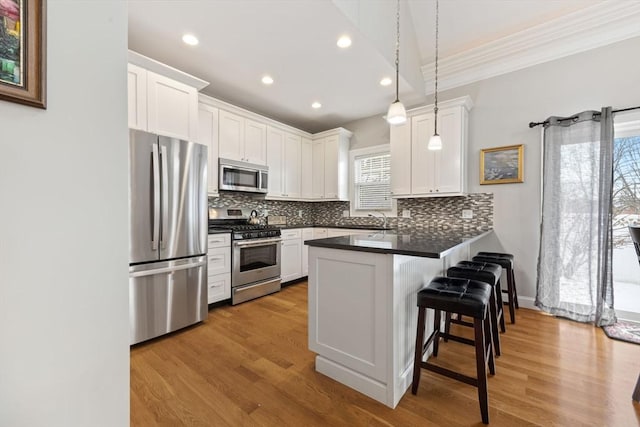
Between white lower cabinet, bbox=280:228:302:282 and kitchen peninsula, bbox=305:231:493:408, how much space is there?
207 centimetres

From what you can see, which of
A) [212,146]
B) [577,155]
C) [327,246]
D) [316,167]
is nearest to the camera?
[327,246]

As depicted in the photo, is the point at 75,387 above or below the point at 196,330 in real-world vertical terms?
above

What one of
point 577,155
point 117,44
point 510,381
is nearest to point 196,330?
point 117,44

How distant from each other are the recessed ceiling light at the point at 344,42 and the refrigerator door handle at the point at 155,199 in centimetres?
194

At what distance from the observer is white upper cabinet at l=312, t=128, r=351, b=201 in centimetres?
452

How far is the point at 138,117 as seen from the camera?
2451mm

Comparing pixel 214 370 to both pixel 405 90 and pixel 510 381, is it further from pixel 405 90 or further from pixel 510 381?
pixel 405 90

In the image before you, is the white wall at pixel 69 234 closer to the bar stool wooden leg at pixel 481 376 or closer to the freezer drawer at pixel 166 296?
the freezer drawer at pixel 166 296

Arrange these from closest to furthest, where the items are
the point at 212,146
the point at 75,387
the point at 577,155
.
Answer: the point at 75,387 < the point at 577,155 < the point at 212,146

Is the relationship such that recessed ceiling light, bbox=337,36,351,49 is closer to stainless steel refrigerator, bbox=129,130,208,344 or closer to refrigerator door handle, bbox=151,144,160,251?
stainless steel refrigerator, bbox=129,130,208,344

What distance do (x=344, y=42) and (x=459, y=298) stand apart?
240cm

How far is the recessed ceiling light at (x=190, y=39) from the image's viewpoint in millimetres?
2430

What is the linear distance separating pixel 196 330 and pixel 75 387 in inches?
74.7

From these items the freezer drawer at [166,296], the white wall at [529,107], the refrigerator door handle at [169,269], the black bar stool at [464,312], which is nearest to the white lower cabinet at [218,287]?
the freezer drawer at [166,296]
